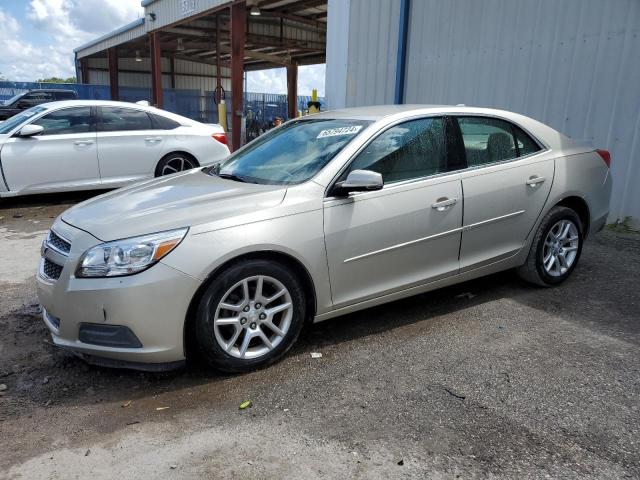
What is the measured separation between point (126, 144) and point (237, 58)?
7.85 m

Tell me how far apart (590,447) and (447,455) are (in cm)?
69

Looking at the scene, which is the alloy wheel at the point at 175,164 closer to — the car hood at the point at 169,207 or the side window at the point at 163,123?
the side window at the point at 163,123

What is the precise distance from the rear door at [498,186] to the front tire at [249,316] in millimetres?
1462

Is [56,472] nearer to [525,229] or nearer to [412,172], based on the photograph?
[412,172]

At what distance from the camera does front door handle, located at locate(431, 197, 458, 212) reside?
3719mm

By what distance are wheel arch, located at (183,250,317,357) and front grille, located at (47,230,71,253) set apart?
824mm

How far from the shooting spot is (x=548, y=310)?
420cm

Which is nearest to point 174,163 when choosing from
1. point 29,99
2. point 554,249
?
point 554,249

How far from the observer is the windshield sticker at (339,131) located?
369 centimetres

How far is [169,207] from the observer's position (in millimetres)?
3182

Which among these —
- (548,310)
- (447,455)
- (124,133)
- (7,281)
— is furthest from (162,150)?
(447,455)

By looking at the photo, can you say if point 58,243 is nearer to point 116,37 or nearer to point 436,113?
point 436,113

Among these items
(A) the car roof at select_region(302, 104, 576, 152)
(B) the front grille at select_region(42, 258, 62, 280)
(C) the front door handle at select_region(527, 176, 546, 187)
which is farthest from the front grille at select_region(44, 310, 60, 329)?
(C) the front door handle at select_region(527, 176, 546, 187)

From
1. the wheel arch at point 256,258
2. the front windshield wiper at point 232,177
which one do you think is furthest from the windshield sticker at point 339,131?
the wheel arch at point 256,258
